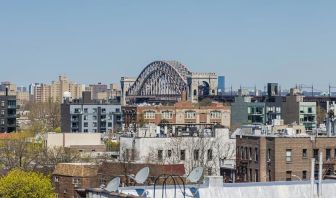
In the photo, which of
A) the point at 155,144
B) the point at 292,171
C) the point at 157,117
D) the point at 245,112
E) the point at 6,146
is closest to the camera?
the point at 292,171

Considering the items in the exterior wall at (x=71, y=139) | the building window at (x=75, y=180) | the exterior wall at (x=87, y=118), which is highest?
the exterior wall at (x=87, y=118)

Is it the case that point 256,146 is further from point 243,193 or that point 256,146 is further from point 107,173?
point 243,193

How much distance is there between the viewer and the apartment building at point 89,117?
630 ft

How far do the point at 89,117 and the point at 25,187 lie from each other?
115m

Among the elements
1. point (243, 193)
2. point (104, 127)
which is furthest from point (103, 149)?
point (243, 193)

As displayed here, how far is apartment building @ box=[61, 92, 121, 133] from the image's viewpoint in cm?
19188

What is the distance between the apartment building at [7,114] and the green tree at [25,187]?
108753mm

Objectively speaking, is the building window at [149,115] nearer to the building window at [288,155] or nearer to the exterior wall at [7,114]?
the exterior wall at [7,114]

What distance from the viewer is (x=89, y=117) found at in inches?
7608

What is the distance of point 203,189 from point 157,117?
482 feet


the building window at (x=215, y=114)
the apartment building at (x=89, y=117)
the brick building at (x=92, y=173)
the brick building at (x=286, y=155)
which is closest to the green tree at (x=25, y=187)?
the brick building at (x=92, y=173)

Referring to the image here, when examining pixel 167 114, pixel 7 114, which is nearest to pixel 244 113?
pixel 167 114

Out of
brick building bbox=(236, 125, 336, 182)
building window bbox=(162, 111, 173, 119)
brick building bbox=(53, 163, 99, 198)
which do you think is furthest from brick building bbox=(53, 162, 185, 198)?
building window bbox=(162, 111, 173, 119)

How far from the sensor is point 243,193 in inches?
1742
